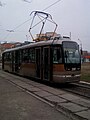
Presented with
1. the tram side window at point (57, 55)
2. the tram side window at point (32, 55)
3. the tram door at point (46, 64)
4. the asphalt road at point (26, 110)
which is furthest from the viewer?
the tram side window at point (32, 55)

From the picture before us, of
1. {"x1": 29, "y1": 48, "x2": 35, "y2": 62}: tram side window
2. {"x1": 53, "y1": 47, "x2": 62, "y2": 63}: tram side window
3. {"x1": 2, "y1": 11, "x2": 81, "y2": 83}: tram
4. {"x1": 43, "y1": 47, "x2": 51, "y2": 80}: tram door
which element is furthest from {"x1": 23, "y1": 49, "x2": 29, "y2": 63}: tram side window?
{"x1": 53, "y1": 47, "x2": 62, "y2": 63}: tram side window

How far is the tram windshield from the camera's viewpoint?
1675cm

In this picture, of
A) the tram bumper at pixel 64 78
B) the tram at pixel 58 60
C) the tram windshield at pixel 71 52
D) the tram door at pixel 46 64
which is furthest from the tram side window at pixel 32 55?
the tram bumper at pixel 64 78

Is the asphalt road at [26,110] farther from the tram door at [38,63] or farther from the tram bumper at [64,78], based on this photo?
the tram door at [38,63]

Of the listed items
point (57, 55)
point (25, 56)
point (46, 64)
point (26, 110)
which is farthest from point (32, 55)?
point (26, 110)

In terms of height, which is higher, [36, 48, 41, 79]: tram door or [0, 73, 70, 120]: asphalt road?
[36, 48, 41, 79]: tram door

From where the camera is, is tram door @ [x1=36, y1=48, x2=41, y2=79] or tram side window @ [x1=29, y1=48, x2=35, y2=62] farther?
tram side window @ [x1=29, y1=48, x2=35, y2=62]

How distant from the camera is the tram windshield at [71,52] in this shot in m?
16.8

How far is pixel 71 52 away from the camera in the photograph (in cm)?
1706

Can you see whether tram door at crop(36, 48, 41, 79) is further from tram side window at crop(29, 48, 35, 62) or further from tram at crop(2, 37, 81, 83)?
tram side window at crop(29, 48, 35, 62)

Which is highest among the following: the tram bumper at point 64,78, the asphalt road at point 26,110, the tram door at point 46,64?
the tram door at point 46,64

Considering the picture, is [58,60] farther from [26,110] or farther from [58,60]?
[26,110]

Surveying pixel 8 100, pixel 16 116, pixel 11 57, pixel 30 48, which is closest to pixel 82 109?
pixel 16 116

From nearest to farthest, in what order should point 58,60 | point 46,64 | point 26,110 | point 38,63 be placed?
point 26,110 → point 58,60 → point 46,64 → point 38,63
